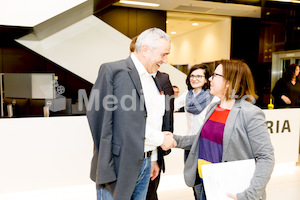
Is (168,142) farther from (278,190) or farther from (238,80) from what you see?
(278,190)

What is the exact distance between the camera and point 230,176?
1.31 metres

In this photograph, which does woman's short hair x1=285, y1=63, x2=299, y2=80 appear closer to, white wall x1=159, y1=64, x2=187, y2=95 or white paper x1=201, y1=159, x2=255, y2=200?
white wall x1=159, y1=64, x2=187, y2=95

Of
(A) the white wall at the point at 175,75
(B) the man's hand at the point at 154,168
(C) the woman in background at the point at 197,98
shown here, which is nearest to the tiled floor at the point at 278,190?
(C) the woman in background at the point at 197,98

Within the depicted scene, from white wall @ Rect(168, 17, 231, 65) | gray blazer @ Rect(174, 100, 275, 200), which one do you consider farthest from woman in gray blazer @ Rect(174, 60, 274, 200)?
white wall @ Rect(168, 17, 231, 65)

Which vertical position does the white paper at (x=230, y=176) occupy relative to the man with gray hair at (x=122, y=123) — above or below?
below

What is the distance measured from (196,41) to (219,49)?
199 cm

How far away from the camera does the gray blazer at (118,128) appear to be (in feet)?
4.42

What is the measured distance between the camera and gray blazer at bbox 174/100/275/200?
1.27m

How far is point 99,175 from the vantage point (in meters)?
1.35

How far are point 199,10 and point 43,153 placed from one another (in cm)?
600

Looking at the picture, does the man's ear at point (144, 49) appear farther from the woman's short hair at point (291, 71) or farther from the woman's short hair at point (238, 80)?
the woman's short hair at point (291, 71)

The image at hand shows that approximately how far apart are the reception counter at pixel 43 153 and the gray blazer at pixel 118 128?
1.73 m

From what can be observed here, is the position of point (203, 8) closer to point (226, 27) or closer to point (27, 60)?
point (226, 27)

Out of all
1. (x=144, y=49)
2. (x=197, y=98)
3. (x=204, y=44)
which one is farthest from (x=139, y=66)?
(x=204, y=44)
